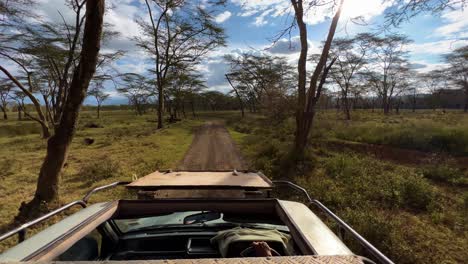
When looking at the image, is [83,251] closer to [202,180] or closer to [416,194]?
[202,180]

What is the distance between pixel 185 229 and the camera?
2.80 m

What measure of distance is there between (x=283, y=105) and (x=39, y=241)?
19.6 metres

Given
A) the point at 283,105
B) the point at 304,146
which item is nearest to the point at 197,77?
the point at 283,105

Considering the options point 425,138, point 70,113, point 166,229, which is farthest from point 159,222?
point 425,138

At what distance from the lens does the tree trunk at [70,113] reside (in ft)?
17.1

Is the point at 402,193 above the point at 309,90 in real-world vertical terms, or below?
below

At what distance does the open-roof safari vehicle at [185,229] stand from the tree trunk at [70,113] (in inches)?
110

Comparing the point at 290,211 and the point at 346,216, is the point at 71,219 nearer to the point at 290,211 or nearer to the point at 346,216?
the point at 290,211

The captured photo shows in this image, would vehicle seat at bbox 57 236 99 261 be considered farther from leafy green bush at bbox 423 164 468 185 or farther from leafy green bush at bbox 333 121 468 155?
leafy green bush at bbox 333 121 468 155

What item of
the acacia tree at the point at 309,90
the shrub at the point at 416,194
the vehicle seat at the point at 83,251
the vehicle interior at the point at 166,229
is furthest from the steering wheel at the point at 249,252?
the acacia tree at the point at 309,90

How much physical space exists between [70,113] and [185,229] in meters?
3.87

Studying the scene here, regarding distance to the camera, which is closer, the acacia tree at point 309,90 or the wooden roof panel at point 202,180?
the wooden roof panel at point 202,180

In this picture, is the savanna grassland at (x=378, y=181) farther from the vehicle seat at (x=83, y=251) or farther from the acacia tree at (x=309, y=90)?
the vehicle seat at (x=83, y=251)

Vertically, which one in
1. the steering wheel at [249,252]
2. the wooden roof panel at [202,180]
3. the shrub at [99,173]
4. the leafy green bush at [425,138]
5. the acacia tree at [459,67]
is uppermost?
the acacia tree at [459,67]
